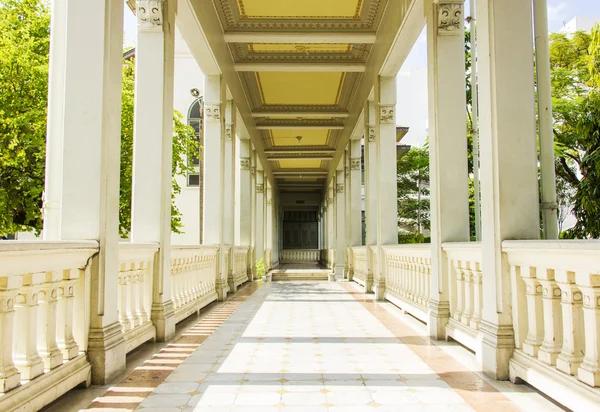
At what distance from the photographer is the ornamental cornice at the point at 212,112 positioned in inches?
412

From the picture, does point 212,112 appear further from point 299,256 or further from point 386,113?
point 299,256

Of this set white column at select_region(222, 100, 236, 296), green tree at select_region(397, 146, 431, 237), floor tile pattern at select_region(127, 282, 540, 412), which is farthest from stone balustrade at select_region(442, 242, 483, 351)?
green tree at select_region(397, 146, 431, 237)

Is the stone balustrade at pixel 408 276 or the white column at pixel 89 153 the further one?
the stone balustrade at pixel 408 276

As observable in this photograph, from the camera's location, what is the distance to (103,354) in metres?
4.07

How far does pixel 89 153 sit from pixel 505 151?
3487 millimetres

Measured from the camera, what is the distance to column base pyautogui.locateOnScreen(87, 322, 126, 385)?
4043mm

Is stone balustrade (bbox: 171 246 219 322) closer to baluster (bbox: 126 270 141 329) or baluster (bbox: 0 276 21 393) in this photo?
baluster (bbox: 126 270 141 329)

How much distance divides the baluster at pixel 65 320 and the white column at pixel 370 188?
8132mm

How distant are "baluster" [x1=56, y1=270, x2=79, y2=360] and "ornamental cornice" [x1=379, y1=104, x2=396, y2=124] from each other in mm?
7589

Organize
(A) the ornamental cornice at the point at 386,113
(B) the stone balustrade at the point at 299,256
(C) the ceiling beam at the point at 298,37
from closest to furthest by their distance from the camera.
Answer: (A) the ornamental cornice at the point at 386,113 < (C) the ceiling beam at the point at 298,37 < (B) the stone balustrade at the point at 299,256

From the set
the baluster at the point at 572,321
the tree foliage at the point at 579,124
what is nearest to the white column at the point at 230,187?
the tree foliage at the point at 579,124

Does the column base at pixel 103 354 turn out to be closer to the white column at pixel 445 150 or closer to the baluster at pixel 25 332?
the baluster at pixel 25 332

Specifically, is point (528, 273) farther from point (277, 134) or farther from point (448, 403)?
point (277, 134)

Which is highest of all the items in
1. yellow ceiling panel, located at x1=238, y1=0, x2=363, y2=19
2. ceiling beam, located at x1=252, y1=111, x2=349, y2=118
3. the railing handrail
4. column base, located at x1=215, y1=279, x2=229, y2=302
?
yellow ceiling panel, located at x1=238, y1=0, x2=363, y2=19
